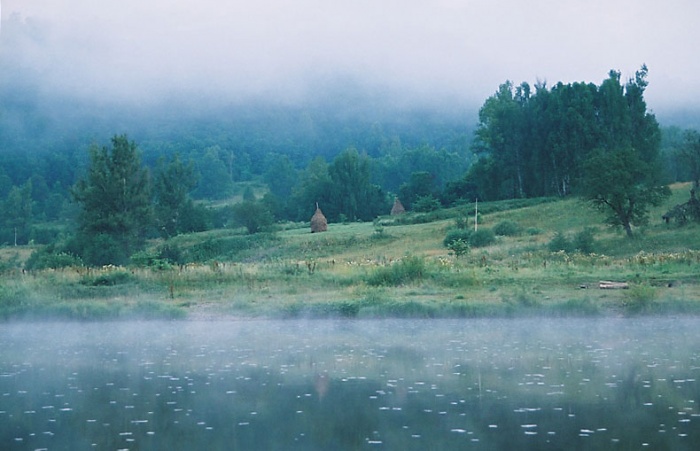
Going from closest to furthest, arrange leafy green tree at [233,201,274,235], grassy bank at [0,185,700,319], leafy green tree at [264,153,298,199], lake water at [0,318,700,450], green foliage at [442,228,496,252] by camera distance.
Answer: lake water at [0,318,700,450]
grassy bank at [0,185,700,319]
green foliage at [442,228,496,252]
leafy green tree at [233,201,274,235]
leafy green tree at [264,153,298,199]

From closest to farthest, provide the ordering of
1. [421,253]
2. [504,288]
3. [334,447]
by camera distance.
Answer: [334,447] → [504,288] → [421,253]

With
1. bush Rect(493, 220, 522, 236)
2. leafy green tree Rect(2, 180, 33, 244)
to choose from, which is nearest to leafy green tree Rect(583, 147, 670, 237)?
bush Rect(493, 220, 522, 236)

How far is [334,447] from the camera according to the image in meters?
15.0

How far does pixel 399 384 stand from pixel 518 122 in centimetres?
6654

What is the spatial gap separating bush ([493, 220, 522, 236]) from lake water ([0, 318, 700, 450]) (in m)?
29.6

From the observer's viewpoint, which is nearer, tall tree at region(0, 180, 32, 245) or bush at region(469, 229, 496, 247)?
bush at region(469, 229, 496, 247)

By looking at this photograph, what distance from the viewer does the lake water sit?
618 inches

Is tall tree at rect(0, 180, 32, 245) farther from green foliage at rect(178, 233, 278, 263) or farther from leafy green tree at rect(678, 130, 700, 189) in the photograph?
leafy green tree at rect(678, 130, 700, 189)

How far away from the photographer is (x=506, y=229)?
197 ft

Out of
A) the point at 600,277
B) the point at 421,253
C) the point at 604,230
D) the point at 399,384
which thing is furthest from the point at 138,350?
the point at 604,230

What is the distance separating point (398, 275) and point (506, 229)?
80.2 feet

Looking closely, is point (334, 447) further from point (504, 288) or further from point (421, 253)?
point (421, 253)

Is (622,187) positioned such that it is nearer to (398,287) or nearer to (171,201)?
(398,287)

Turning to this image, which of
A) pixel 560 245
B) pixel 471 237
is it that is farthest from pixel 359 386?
pixel 471 237
